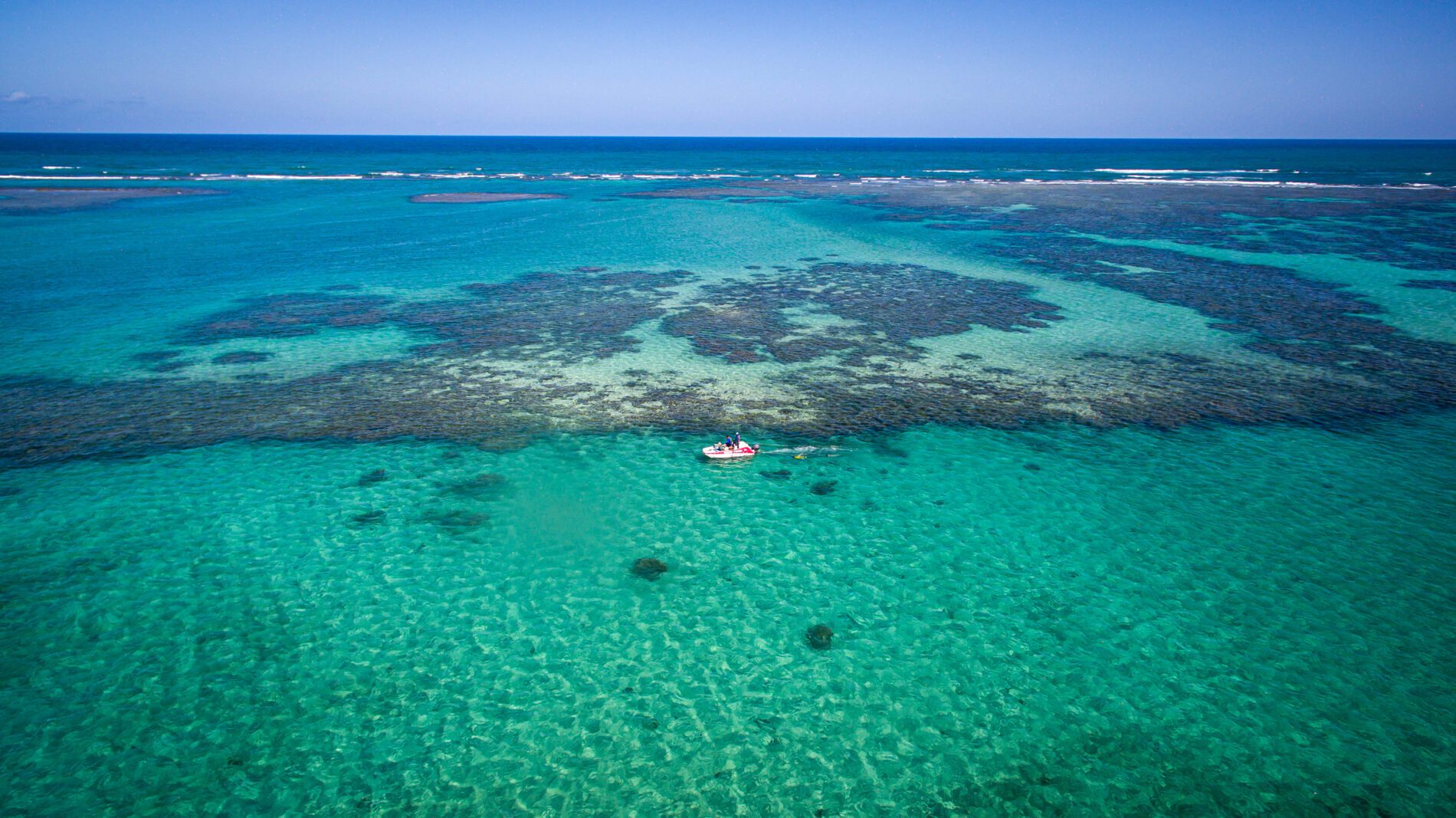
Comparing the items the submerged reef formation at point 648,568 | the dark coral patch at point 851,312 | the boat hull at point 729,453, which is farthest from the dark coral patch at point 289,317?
the submerged reef formation at point 648,568

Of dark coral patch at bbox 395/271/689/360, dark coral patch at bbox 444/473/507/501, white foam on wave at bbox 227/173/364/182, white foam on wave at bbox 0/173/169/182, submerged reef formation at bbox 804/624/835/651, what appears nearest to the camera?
submerged reef formation at bbox 804/624/835/651

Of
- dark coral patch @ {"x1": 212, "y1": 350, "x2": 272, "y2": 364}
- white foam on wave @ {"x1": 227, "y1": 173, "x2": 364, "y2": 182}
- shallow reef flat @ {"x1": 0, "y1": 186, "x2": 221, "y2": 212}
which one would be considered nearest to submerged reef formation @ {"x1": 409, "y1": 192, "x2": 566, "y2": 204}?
shallow reef flat @ {"x1": 0, "y1": 186, "x2": 221, "y2": 212}

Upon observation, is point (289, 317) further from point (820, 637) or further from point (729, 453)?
point (820, 637)

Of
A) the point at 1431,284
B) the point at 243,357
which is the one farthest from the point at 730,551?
the point at 1431,284

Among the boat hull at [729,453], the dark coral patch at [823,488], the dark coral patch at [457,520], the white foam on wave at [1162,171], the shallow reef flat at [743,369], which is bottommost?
the dark coral patch at [457,520]

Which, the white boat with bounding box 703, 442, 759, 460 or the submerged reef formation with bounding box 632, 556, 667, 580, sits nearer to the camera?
the submerged reef formation with bounding box 632, 556, 667, 580

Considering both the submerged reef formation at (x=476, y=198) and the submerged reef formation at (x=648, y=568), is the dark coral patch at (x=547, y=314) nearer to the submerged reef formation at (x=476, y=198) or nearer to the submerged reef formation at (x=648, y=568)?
the submerged reef formation at (x=648, y=568)

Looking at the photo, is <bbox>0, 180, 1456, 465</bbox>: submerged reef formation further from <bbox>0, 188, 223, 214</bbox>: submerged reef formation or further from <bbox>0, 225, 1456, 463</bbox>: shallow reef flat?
<bbox>0, 188, 223, 214</bbox>: submerged reef formation
